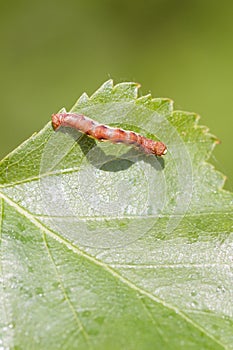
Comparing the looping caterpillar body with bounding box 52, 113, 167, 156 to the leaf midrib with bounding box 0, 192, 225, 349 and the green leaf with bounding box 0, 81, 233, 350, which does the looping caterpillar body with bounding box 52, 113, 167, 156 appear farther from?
the leaf midrib with bounding box 0, 192, 225, 349

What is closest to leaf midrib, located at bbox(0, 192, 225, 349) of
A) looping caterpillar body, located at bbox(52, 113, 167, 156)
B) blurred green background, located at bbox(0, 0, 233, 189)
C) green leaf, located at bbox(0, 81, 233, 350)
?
green leaf, located at bbox(0, 81, 233, 350)

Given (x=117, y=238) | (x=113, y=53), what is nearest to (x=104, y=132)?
(x=117, y=238)

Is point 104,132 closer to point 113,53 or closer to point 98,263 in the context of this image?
point 98,263

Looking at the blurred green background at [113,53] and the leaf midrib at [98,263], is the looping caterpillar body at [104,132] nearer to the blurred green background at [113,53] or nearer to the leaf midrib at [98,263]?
the leaf midrib at [98,263]

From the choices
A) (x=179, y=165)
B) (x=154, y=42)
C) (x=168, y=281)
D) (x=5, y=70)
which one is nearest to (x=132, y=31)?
(x=154, y=42)

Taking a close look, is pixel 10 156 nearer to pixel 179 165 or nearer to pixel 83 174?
pixel 83 174

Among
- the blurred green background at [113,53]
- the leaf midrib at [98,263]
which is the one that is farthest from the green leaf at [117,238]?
the blurred green background at [113,53]

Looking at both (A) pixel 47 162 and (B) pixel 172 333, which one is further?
(A) pixel 47 162
